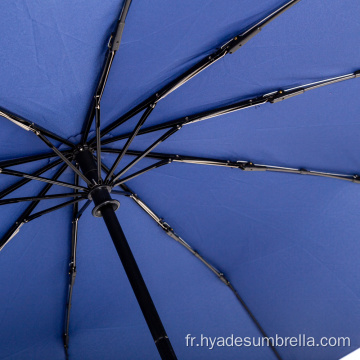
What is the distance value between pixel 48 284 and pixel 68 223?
0.72 meters

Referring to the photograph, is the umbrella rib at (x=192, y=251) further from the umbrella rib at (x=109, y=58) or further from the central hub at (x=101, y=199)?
the umbrella rib at (x=109, y=58)

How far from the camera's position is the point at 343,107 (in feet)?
16.5

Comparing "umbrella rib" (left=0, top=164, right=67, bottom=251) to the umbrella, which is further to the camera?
"umbrella rib" (left=0, top=164, right=67, bottom=251)

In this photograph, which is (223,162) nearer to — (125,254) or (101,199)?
(101,199)

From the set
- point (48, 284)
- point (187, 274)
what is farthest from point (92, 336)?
point (187, 274)

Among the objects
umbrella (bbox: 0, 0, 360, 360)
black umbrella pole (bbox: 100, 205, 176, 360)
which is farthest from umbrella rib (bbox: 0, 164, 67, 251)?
black umbrella pole (bbox: 100, 205, 176, 360)

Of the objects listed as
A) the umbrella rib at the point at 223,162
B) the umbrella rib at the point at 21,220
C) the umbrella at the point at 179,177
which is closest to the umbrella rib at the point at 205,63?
the umbrella at the point at 179,177

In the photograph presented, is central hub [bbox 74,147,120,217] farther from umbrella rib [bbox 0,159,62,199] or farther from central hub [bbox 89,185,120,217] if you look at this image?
umbrella rib [bbox 0,159,62,199]

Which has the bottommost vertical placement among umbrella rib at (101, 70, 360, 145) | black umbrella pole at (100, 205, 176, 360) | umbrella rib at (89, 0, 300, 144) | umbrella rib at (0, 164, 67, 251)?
black umbrella pole at (100, 205, 176, 360)

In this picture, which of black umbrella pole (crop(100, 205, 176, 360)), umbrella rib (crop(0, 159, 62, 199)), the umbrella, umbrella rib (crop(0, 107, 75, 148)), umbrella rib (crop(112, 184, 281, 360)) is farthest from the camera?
umbrella rib (crop(112, 184, 281, 360))

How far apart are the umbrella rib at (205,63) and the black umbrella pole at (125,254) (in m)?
0.33

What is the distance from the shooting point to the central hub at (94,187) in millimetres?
4535

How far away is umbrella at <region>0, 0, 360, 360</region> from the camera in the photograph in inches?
163

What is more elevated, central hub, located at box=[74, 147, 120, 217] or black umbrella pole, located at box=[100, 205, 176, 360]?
central hub, located at box=[74, 147, 120, 217]
